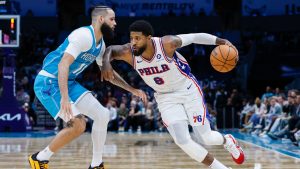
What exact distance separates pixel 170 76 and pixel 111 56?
0.69 m

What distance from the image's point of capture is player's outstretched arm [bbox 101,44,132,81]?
668 centimetres

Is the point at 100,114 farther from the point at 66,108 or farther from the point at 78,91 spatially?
the point at 66,108

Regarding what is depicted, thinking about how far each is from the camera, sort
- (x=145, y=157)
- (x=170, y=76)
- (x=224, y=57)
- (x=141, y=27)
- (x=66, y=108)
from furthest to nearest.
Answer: (x=145, y=157) → (x=224, y=57) → (x=170, y=76) → (x=141, y=27) → (x=66, y=108)

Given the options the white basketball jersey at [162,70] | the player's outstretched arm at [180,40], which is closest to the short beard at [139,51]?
the white basketball jersey at [162,70]

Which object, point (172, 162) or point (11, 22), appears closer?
point (172, 162)

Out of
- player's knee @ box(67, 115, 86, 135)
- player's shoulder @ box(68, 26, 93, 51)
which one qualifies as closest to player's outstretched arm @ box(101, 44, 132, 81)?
player's shoulder @ box(68, 26, 93, 51)

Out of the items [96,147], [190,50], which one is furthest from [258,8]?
[96,147]

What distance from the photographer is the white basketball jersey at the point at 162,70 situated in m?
6.72

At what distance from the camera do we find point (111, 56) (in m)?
6.85

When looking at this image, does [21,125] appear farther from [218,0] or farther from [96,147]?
[218,0]

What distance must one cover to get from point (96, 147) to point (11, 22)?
1128cm

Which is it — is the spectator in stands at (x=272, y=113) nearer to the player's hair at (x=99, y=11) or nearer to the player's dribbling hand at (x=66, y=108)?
the player's hair at (x=99, y=11)

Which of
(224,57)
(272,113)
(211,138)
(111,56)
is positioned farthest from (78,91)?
(272,113)

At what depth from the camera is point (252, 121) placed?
61.6ft
